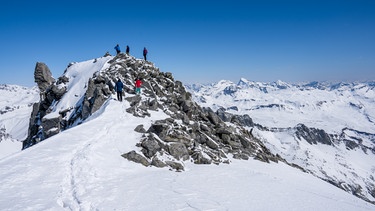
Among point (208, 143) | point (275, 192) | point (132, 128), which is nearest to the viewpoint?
point (275, 192)

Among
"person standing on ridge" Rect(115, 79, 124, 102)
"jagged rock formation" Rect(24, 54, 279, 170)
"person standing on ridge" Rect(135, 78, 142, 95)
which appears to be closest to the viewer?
"jagged rock formation" Rect(24, 54, 279, 170)

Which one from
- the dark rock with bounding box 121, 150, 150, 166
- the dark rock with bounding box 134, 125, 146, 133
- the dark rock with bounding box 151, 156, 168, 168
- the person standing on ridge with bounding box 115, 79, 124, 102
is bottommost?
the dark rock with bounding box 151, 156, 168, 168

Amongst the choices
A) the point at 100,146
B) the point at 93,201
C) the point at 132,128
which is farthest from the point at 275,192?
the point at 132,128

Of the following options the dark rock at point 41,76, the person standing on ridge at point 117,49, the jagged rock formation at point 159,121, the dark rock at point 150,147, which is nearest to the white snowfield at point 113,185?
the dark rock at point 150,147

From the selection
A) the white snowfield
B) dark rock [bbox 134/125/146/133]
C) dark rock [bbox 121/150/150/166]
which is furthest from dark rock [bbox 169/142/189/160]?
dark rock [bbox 134/125/146/133]

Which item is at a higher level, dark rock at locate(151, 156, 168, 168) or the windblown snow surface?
the windblown snow surface

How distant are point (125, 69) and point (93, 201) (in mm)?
37013

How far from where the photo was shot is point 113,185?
49.0 feet

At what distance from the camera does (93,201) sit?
1222 centimetres

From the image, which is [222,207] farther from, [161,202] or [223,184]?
[223,184]

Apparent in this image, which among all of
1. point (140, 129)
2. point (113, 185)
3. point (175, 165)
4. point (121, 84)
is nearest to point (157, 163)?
point (175, 165)

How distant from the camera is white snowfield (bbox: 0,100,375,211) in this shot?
12.2 metres

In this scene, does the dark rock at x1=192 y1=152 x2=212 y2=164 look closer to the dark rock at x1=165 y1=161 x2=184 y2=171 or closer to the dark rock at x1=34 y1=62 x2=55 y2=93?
the dark rock at x1=165 y1=161 x2=184 y2=171

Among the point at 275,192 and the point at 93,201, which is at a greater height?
the point at 93,201
